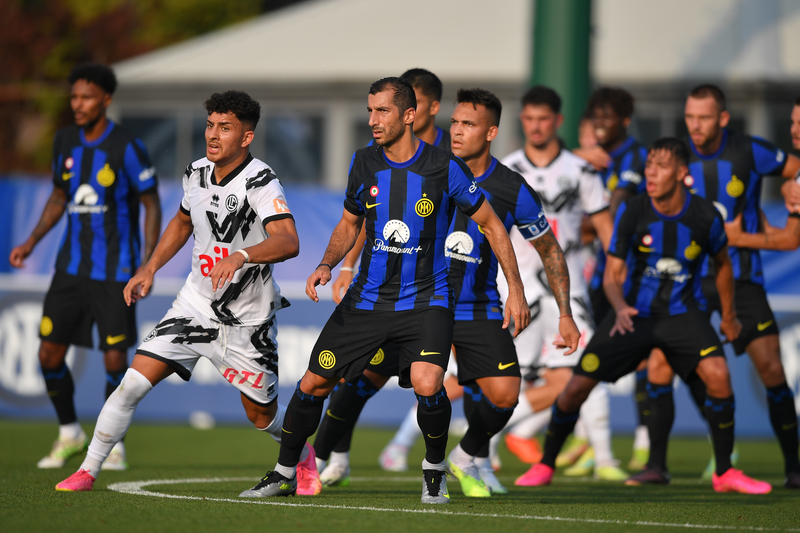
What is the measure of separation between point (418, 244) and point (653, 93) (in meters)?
17.3

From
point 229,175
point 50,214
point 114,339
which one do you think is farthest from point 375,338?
point 50,214

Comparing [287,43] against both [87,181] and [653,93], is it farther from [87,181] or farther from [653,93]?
[87,181]

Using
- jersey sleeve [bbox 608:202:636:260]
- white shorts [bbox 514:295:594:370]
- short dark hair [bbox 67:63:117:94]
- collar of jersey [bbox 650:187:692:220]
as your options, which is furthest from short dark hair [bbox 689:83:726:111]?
short dark hair [bbox 67:63:117:94]

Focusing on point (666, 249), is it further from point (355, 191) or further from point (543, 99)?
point (355, 191)

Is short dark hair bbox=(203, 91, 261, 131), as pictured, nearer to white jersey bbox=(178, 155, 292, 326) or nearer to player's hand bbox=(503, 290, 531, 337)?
white jersey bbox=(178, 155, 292, 326)

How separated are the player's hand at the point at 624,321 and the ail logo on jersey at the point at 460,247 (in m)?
1.12

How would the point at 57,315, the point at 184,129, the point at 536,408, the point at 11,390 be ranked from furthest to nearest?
the point at 184,129 < the point at 11,390 < the point at 536,408 < the point at 57,315

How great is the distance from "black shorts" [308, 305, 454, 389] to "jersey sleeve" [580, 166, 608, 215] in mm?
2596

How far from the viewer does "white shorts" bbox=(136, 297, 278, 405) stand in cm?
555

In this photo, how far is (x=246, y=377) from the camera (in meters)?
5.68

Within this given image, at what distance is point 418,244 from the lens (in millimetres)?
5395

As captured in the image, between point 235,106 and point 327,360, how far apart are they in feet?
4.98

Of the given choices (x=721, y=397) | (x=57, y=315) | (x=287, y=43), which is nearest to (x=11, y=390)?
(x=57, y=315)

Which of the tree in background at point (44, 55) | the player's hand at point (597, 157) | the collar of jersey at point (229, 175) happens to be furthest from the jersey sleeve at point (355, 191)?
the tree in background at point (44, 55)
